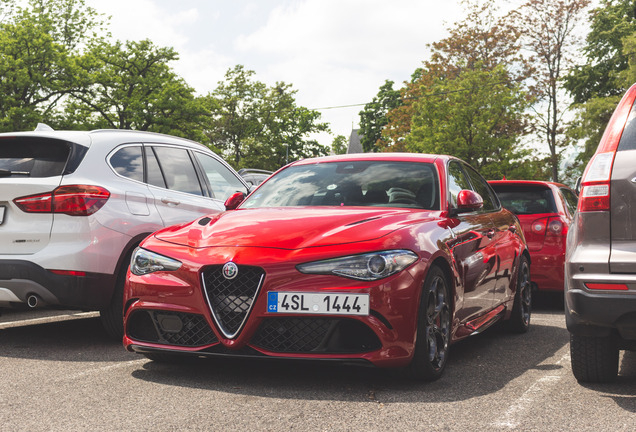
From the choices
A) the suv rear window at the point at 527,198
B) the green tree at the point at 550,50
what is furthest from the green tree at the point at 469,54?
the suv rear window at the point at 527,198

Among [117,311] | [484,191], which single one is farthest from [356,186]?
[117,311]

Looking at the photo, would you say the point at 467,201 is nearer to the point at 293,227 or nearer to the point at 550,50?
the point at 293,227

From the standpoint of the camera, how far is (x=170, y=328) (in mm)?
4859

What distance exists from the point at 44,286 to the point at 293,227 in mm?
2244

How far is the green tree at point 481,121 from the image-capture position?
3541 cm

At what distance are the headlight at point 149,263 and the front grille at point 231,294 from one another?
27 centimetres

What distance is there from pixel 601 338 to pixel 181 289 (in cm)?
242

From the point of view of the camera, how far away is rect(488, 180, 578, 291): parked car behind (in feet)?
31.4

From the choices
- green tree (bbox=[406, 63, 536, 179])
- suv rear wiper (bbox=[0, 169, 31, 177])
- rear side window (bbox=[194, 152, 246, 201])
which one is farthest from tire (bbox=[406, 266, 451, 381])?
green tree (bbox=[406, 63, 536, 179])

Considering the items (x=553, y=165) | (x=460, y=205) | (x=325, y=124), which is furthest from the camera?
(x=325, y=124)

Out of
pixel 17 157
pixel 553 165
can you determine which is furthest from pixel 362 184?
pixel 553 165

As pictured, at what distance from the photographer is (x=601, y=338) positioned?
15.4 feet

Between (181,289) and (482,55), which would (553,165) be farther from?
(181,289)

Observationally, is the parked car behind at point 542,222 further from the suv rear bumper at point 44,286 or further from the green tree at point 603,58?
the green tree at point 603,58
